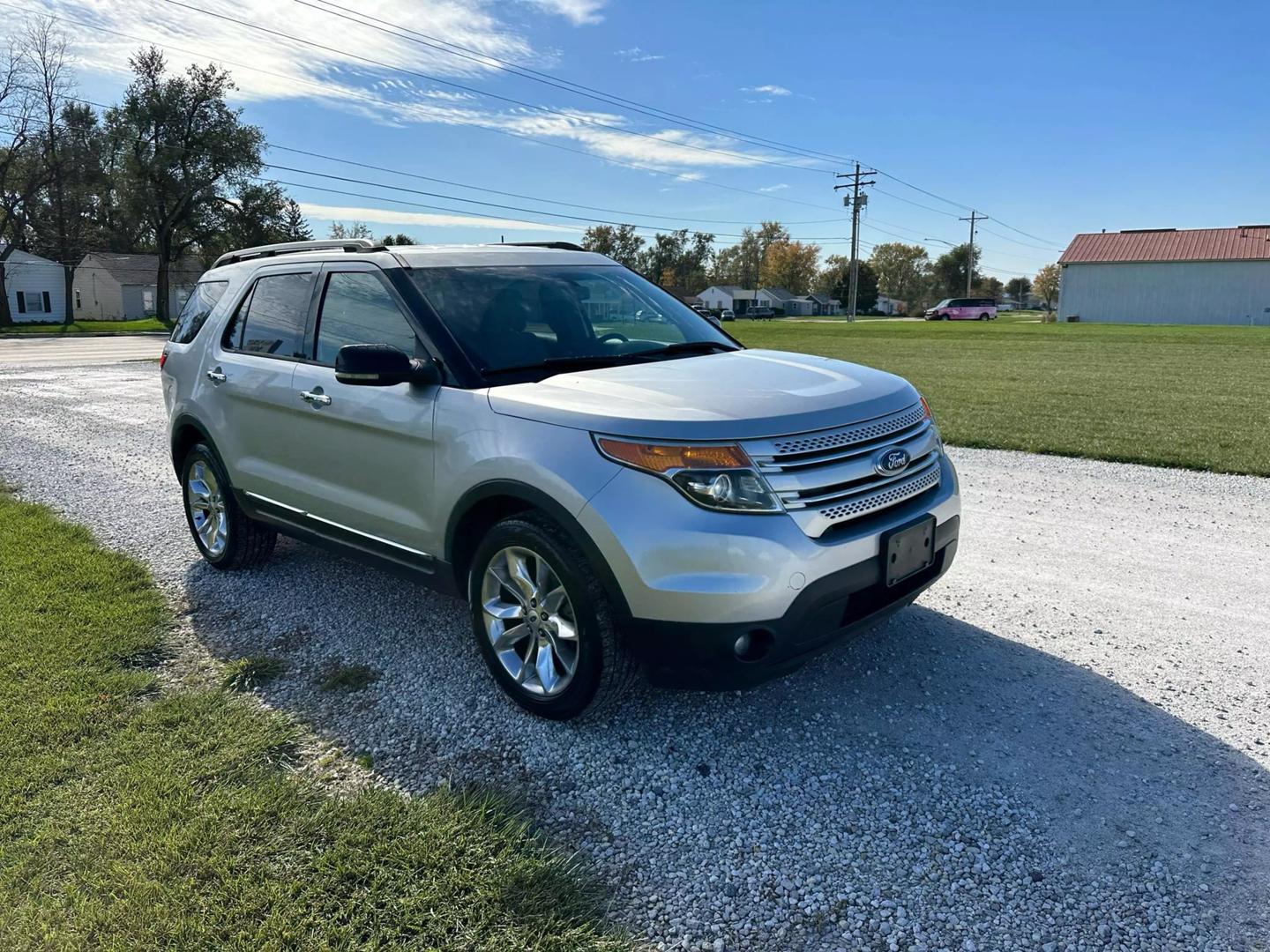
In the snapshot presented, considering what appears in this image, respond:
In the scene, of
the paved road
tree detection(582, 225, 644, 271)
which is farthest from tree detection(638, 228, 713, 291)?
the paved road

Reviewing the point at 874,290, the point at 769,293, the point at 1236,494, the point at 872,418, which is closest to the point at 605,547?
the point at 872,418

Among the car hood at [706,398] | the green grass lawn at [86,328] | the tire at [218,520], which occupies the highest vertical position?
the green grass lawn at [86,328]

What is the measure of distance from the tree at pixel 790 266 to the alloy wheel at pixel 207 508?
125167 millimetres

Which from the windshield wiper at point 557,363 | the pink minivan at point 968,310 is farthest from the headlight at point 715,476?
the pink minivan at point 968,310

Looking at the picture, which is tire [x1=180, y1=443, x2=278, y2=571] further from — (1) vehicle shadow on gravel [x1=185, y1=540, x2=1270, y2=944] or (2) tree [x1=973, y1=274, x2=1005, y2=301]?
(2) tree [x1=973, y1=274, x2=1005, y2=301]

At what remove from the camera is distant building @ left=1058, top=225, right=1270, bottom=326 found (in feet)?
192

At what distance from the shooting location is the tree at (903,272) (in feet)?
422

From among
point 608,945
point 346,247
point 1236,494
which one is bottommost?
point 608,945

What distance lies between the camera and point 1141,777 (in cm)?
302

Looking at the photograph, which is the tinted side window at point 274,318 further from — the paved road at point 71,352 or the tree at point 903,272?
the tree at point 903,272

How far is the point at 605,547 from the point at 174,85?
56.4 meters

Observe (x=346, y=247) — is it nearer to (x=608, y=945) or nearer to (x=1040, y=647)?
(x=608, y=945)

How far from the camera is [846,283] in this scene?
112m

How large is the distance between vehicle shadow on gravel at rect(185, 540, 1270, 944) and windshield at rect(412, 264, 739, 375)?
1522 millimetres
